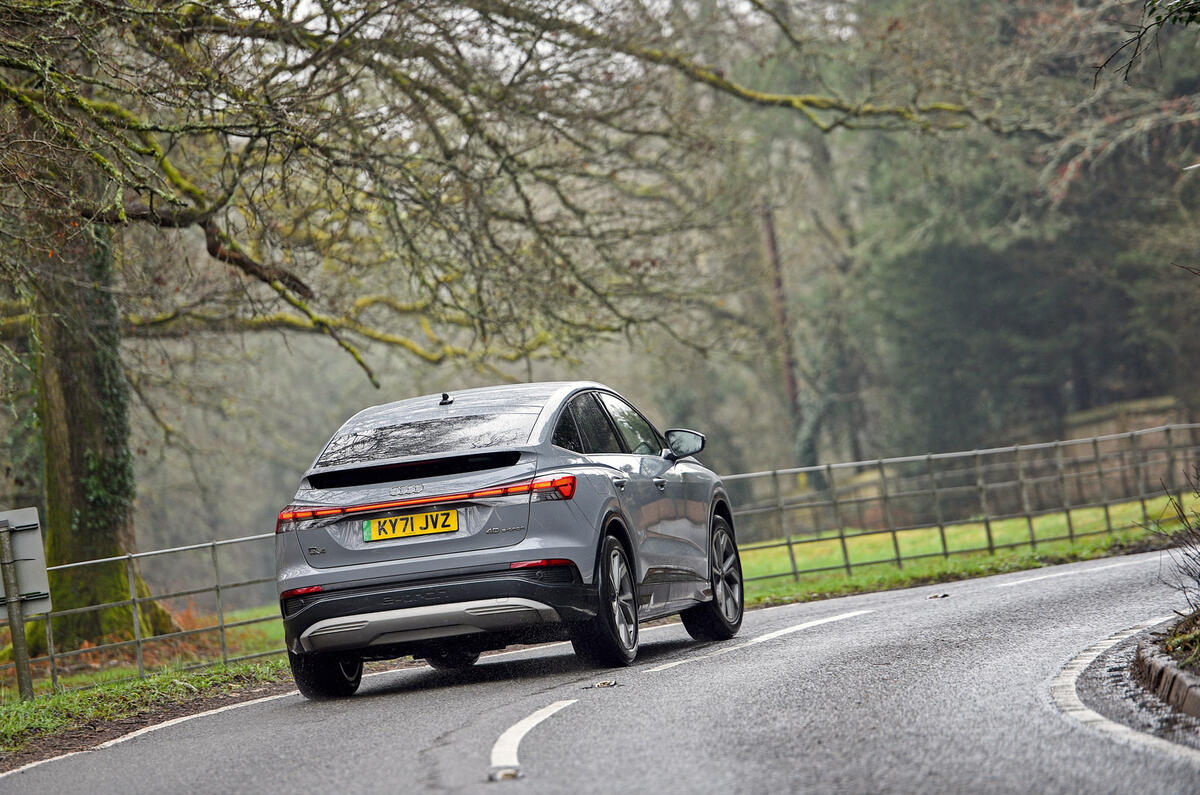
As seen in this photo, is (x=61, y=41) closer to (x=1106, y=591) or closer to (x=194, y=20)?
(x=194, y=20)

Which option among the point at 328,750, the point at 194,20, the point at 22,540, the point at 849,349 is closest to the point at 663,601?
the point at 328,750

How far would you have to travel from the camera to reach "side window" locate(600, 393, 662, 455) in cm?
1027

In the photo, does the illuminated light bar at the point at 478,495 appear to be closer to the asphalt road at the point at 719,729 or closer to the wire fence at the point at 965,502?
the asphalt road at the point at 719,729

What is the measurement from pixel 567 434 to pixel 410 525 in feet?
3.98

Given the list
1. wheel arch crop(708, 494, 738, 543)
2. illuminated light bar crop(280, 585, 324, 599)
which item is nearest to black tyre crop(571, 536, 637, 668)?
illuminated light bar crop(280, 585, 324, 599)

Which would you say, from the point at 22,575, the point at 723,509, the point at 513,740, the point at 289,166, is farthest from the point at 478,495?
the point at 289,166

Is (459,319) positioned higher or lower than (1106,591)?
higher

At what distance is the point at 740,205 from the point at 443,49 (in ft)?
34.1

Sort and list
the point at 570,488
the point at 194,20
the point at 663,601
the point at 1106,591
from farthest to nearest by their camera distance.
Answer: the point at 194,20 → the point at 1106,591 → the point at 663,601 → the point at 570,488

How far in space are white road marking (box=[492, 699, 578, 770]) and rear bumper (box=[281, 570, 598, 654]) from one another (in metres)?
0.80

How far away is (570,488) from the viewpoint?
8.70m

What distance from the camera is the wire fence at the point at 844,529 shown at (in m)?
15.6

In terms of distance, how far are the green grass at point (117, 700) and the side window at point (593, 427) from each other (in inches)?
145

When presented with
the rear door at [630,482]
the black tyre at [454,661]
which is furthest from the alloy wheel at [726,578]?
the black tyre at [454,661]
